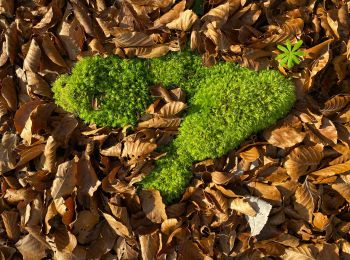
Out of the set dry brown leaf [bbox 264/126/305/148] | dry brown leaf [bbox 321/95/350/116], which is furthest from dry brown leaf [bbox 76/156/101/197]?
dry brown leaf [bbox 321/95/350/116]

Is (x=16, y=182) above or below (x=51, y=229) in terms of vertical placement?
above

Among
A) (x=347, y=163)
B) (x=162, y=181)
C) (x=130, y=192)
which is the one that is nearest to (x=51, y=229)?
(x=130, y=192)

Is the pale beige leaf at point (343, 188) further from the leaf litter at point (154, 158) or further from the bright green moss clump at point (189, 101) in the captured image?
the bright green moss clump at point (189, 101)

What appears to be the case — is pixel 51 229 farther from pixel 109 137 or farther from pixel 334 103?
pixel 334 103

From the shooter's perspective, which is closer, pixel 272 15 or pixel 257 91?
pixel 257 91

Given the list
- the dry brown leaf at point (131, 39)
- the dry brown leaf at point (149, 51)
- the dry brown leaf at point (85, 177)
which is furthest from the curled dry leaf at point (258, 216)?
the dry brown leaf at point (131, 39)

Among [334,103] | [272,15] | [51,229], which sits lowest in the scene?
[51,229]

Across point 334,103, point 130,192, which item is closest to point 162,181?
point 130,192
